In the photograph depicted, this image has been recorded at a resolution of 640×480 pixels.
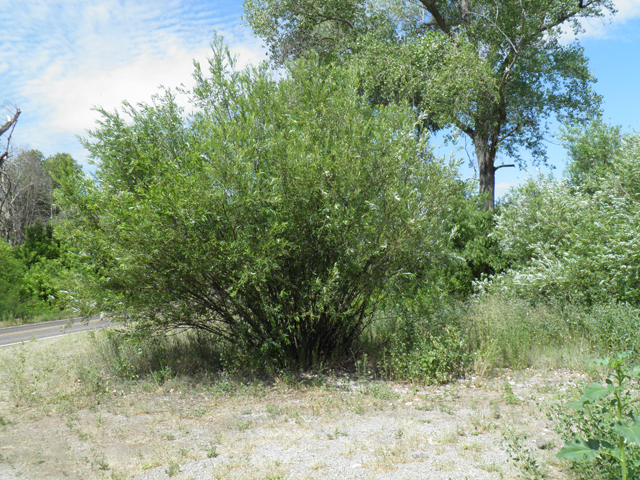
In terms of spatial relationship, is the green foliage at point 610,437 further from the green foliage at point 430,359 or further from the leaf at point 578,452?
the green foliage at point 430,359

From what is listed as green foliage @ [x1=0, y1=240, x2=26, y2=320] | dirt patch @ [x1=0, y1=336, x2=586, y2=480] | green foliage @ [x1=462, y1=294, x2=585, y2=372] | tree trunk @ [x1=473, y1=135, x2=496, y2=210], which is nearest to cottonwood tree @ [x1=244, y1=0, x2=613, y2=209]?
tree trunk @ [x1=473, y1=135, x2=496, y2=210]

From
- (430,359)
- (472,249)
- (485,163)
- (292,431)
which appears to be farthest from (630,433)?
(485,163)

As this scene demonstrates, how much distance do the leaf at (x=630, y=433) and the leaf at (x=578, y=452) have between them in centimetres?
21

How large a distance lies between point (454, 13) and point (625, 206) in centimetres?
1200

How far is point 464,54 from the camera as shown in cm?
1252

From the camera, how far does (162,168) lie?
6.22 meters

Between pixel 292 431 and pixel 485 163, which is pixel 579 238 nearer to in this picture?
pixel 292 431

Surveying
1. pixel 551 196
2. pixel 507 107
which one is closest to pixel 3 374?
pixel 551 196

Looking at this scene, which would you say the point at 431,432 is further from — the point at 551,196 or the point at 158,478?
the point at 551,196

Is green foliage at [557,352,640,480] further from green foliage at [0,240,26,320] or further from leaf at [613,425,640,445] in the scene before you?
green foliage at [0,240,26,320]

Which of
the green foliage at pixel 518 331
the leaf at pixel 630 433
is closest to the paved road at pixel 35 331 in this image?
the green foliage at pixel 518 331

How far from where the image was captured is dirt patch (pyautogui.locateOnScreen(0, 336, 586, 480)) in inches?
149

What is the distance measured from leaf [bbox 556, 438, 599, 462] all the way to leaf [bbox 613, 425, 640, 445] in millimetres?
215

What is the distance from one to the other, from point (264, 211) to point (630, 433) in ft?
14.1
